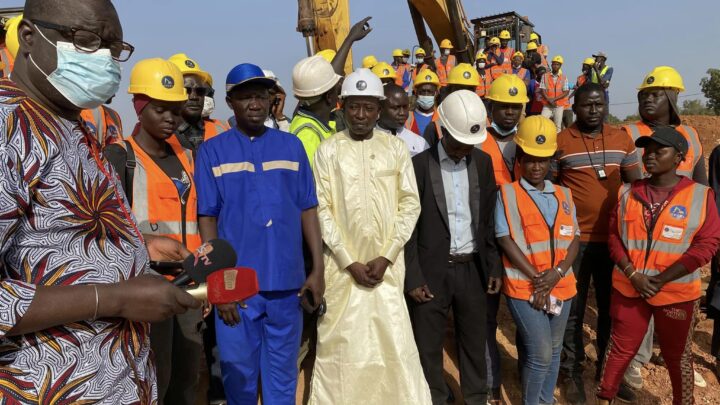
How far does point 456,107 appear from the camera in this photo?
11.4 ft

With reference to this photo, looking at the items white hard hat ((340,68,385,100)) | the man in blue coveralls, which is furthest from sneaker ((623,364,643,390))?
white hard hat ((340,68,385,100))

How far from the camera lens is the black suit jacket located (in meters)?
3.40

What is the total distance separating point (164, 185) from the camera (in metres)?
2.78

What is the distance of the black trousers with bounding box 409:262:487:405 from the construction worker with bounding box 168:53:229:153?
7.23 ft

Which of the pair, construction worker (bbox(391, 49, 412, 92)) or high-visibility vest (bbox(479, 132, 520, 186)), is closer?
high-visibility vest (bbox(479, 132, 520, 186))

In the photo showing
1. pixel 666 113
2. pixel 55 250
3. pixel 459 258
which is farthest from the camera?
pixel 666 113

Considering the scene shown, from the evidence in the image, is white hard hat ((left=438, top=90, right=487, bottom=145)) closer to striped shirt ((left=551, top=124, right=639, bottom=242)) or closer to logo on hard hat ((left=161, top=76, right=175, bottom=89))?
striped shirt ((left=551, top=124, right=639, bottom=242))

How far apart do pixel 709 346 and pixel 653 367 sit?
36.7 inches

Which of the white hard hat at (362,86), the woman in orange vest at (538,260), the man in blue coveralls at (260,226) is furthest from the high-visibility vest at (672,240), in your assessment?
the man in blue coveralls at (260,226)

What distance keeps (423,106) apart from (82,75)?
5.54 m

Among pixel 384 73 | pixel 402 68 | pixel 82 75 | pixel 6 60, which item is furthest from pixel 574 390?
pixel 402 68

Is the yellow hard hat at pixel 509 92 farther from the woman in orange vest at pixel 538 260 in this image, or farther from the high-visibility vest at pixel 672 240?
the high-visibility vest at pixel 672 240

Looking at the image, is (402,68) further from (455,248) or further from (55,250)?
(55,250)

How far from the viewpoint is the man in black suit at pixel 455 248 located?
3.41 meters
